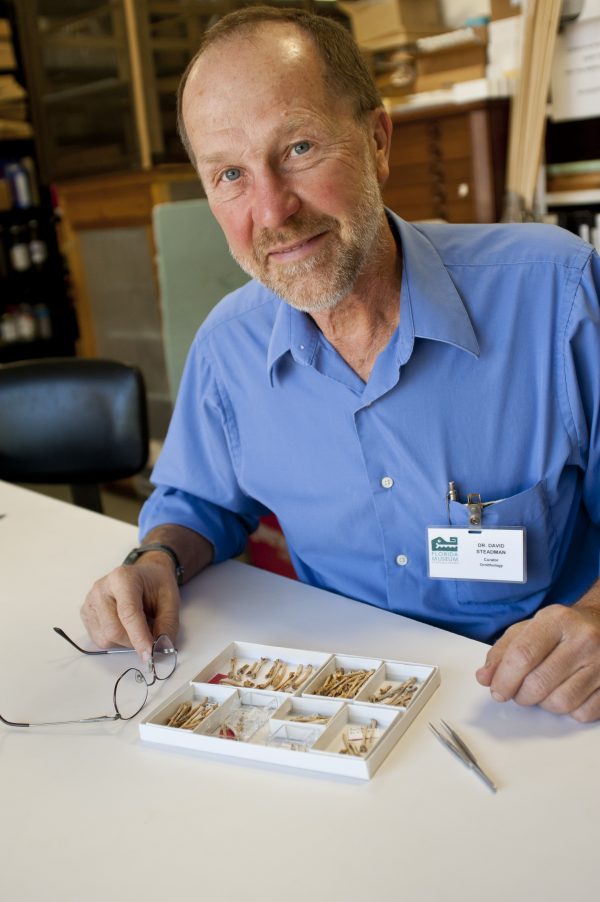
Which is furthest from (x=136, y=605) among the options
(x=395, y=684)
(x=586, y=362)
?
(x=586, y=362)

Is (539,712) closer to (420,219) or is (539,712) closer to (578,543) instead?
(578,543)

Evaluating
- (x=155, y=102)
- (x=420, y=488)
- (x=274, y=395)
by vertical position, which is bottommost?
(x=420, y=488)

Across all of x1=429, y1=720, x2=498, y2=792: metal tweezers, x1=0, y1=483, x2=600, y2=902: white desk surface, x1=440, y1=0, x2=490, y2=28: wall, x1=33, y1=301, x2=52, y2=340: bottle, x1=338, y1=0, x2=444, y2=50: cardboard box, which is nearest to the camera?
x1=0, y1=483, x2=600, y2=902: white desk surface

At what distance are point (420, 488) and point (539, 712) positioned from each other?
48 centimetres

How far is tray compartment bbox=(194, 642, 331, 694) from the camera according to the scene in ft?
4.34

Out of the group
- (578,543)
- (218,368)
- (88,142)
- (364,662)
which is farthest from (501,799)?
(88,142)

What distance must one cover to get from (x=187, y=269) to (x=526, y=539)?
2.50 meters

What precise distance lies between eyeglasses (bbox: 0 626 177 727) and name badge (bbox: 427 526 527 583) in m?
0.43

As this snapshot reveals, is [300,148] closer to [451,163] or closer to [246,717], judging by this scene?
[246,717]

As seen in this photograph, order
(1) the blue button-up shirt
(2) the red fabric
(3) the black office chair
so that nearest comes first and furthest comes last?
(1) the blue button-up shirt, (3) the black office chair, (2) the red fabric

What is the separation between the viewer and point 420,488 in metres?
1.57

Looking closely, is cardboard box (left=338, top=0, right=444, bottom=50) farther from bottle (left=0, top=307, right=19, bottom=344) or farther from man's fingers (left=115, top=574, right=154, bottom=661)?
man's fingers (left=115, top=574, right=154, bottom=661)

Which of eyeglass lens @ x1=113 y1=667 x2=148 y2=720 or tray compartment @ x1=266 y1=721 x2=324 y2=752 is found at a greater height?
tray compartment @ x1=266 y1=721 x2=324 y2=752

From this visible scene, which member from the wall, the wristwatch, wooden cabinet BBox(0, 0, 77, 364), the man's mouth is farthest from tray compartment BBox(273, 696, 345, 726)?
wooden cabinet BBox(0, 0, 77, 364)
